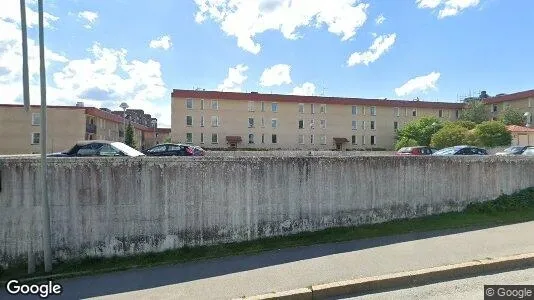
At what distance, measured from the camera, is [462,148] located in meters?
Answer: 20.7

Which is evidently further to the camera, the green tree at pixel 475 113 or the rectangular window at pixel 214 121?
the green tree at pixel 475 113

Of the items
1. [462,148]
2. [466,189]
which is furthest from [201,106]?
[466,189]

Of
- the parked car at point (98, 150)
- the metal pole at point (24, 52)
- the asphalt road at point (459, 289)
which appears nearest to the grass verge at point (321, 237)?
the asphalt road at point (459, 289)

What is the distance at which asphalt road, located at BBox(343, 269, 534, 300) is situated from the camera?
16.0ft

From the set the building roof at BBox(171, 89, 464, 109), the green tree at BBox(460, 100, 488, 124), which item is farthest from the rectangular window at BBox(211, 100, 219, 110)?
the green tree at BBox(460, 100, 488, 124)

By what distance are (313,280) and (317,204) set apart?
126 inches

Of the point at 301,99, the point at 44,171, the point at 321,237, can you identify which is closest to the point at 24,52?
the point at 44,171

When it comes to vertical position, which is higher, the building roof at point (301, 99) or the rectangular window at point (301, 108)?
the building roof at point (301, 99)

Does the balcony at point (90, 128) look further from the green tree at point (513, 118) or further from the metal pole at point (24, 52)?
the green tree at point (513, 118)

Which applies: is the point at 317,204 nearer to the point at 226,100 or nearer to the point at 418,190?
the point at 418,190

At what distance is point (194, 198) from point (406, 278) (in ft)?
14.6

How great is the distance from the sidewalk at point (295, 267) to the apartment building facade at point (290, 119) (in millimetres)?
46176

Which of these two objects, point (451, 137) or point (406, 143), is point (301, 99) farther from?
point (451, 137)

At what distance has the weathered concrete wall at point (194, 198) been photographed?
24.1 feet
